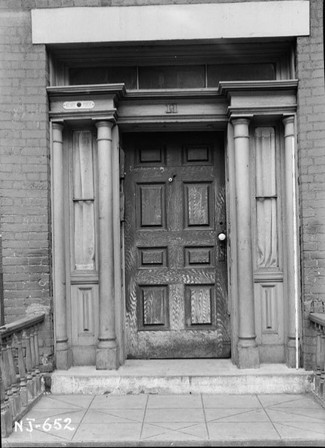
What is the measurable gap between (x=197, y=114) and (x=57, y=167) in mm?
1636

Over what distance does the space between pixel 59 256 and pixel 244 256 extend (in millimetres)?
1987

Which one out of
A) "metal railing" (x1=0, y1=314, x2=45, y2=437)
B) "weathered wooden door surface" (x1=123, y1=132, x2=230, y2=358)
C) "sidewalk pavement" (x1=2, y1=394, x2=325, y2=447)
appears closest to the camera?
"sidewalk pavement" (x1=2, y1=394, x2=325, y2=447)

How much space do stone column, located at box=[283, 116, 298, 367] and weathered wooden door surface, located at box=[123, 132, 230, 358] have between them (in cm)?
76

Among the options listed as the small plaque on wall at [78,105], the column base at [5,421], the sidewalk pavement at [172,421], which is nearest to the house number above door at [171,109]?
the small plaque on wall at [78,105]

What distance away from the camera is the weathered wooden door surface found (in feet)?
20.4

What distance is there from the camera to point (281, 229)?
5.94 m

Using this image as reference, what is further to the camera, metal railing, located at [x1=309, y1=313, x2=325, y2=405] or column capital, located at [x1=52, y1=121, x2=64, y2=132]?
column capital, located at [x1=52, y1=121, x2=64, y2=132]

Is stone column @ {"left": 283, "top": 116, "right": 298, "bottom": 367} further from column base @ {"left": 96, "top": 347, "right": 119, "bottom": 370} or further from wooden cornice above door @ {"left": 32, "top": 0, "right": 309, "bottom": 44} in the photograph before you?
column base @ {"left": 96, "top": 347, "right": 119, "bottom": 370}

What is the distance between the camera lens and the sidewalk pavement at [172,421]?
4.27 meters

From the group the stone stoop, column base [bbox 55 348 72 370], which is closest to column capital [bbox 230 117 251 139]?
the stone stoop

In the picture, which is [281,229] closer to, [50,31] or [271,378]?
[271,378]

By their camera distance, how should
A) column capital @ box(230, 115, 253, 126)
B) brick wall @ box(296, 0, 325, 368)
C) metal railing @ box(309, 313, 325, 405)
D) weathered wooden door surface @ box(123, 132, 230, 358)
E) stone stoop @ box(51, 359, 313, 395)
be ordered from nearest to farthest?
metal railing @ box(309, 313, 325, 405), stone stoop @ box(51, 359, 313, 395), brick wall @ box(296, 0, 325, 368), column capital @ box(230, 115, 253, 126), weathered wooden door surface @ box(123, 132, 230, 358)

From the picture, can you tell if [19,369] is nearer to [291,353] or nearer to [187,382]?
[187,382]

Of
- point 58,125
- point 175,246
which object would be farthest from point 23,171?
point 175,246
